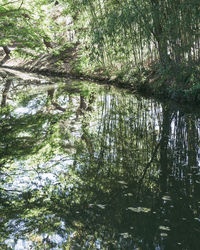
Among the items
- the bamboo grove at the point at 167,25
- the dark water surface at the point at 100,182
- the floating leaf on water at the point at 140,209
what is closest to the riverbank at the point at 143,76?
the bamboo grove at the point at 167,25

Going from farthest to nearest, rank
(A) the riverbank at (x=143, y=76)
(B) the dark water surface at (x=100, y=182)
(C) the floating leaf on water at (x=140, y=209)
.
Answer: (A) the riverbank at (x=143, y=76) < (C) the floating leaf on water at (x=140, y=209) < (B) the dark water surface at (x=100, y=182)

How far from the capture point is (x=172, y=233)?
2930mm

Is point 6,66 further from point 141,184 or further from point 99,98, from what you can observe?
point 141,184

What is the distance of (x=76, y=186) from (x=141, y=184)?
82 cm

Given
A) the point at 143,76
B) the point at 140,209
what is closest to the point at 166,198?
the point at 140,209

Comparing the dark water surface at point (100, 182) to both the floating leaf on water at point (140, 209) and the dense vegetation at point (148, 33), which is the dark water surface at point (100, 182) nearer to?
the floating leaf on water at point (140, 209)

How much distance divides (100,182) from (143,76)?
10.5m

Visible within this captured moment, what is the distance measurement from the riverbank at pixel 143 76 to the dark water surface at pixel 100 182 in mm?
2828

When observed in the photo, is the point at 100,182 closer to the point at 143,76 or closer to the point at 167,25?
the point at 167,25

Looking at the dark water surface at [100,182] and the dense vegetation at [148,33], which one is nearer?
the dark water surface at [100,182]

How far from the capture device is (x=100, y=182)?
4109 mm

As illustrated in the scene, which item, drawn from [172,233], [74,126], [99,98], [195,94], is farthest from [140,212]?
[99,98]

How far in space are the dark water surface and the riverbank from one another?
283 cm

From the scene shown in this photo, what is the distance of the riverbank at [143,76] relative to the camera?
10.6m
